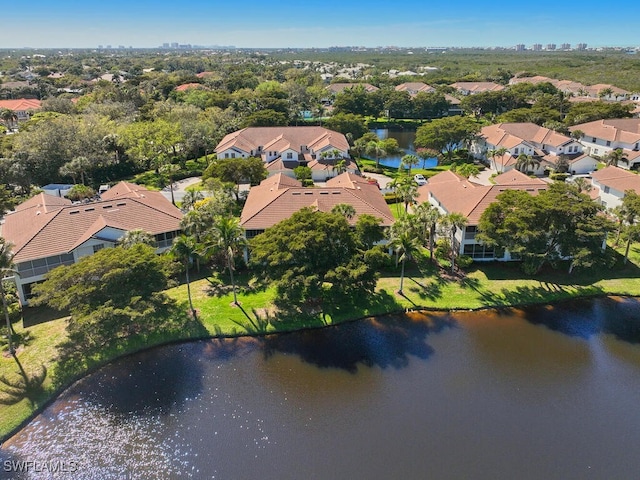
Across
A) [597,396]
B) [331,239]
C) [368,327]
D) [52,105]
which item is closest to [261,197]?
[331,239]

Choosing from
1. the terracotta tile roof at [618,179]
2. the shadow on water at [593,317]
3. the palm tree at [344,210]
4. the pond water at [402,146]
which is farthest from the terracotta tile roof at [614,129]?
the palm tree at [344,210]

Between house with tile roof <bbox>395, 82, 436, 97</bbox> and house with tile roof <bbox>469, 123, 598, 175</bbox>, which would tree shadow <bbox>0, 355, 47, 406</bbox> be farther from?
house with tile roof <bbox>395, 82, 436, 97</bbox>

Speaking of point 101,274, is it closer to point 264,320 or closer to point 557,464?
point 264,320

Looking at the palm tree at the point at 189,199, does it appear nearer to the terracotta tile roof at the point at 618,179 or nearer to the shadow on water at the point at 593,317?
the shadow on water at the point at 593,317

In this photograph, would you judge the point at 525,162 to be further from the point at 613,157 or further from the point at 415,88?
the point at 415,88

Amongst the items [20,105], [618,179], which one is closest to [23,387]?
[618,179]

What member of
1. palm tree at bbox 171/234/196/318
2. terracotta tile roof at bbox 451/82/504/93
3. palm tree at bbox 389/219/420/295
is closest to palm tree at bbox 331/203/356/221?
palm tree at bbox 389/219/420/295
